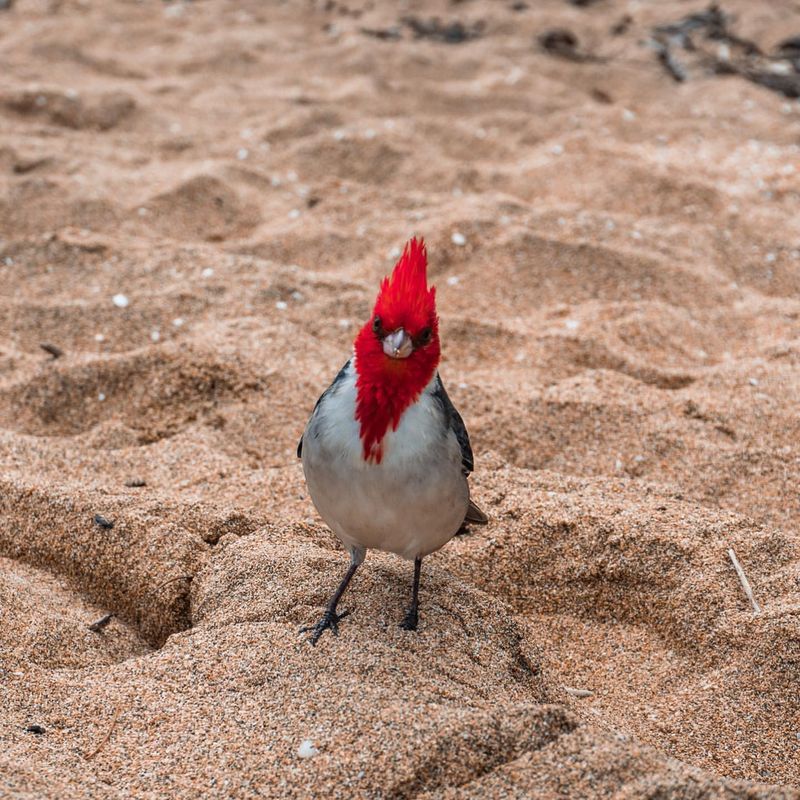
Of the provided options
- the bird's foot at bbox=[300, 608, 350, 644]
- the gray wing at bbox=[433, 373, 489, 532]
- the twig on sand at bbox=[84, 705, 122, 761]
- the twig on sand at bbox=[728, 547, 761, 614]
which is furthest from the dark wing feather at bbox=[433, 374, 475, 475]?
the twig on sand at bbox=[84, 705, 122, 761]

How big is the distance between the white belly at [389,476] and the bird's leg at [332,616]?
0.15 metres

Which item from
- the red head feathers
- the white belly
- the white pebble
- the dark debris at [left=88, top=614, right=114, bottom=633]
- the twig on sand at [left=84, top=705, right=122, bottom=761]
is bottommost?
the dark debris at [left=88, top=614, right=114, bottom=633]

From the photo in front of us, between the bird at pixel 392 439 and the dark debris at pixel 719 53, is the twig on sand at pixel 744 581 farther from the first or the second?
the dark debris at pixel 719 53

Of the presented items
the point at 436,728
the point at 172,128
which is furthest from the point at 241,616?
the point at 172,128

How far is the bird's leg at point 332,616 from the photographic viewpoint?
233 centimetres

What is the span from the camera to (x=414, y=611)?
2.44 meters

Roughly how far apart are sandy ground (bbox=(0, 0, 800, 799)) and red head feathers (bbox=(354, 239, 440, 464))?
0.56m

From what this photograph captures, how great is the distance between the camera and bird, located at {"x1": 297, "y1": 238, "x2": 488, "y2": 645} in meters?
2.20

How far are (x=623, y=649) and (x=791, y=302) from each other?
2.23 metres

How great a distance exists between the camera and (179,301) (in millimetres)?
3975

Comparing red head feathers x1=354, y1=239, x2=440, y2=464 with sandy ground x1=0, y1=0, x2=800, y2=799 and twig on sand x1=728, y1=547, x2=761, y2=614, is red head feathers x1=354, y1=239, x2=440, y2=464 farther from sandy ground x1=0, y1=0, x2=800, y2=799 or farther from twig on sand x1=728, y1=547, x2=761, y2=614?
twig on sand x1=728, y1=547, x2=761, y2=614

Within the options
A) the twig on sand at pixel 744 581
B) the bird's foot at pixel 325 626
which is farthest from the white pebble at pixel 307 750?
the twig on sand at pixel 744 581

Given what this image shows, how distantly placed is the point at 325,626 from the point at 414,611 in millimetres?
243

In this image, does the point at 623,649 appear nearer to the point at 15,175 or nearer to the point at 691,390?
the point at 691,390
